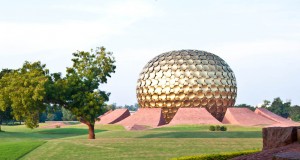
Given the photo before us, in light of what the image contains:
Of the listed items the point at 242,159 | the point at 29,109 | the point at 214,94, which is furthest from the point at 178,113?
the point at 242,159

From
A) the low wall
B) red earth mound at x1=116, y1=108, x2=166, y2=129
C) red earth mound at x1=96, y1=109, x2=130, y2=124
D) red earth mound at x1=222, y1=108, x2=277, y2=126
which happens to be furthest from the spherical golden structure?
the low wall

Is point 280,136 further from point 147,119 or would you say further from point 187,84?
point 187,84

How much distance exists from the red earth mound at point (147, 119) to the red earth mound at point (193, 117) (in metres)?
2.03

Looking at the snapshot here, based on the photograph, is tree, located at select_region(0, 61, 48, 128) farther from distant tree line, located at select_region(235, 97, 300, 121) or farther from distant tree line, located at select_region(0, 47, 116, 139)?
distant tree line, located at select_region(235, 97, 300, 121)

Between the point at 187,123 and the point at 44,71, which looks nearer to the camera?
the point at 44,71

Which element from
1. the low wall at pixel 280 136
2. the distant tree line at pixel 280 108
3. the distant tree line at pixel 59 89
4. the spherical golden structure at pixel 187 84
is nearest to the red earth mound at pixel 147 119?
the spherical golden structure at pixel 187 84

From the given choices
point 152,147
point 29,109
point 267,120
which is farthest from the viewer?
point 267,120

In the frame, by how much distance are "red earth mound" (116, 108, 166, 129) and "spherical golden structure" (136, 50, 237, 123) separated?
230 cm

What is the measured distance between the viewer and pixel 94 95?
95.2ft

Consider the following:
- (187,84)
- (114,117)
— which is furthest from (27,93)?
(114,117)

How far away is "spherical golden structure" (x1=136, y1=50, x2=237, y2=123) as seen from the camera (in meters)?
49.9

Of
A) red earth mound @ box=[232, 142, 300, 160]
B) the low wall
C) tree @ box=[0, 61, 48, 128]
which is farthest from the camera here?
tree @ box=[0, 61, 48, 128]

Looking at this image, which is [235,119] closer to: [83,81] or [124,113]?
Answer: [124,113]

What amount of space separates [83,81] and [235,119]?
23180 mm
